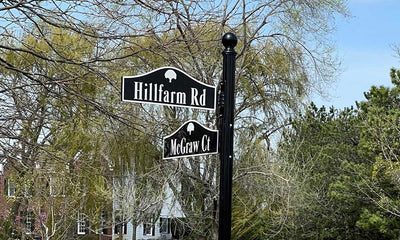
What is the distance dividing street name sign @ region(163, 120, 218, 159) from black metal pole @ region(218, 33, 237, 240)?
68 mm

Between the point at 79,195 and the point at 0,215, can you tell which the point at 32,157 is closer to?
the point at 79,195

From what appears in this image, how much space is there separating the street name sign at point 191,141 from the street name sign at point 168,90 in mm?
152

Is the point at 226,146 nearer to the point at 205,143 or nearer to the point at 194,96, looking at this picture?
the point at 205,143

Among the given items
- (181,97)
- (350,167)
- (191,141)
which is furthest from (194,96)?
(350,167)

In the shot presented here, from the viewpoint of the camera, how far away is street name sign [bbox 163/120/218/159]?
3582 mm

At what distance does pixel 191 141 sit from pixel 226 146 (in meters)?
0.25

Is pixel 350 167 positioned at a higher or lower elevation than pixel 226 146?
higher

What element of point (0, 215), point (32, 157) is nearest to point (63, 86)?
point (32, 157)

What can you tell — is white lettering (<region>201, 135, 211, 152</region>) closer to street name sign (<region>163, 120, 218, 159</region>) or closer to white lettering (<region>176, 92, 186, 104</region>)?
street name sign (<region>163, 120, 218, 159</region>)

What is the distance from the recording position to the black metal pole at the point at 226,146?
138 inches

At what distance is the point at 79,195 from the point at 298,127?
6899mm

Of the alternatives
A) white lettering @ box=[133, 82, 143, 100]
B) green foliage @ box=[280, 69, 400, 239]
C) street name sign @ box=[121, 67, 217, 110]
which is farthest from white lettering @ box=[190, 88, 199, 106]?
green foliage @ box=[280, 69, 400, 239]

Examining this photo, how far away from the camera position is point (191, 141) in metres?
3.67

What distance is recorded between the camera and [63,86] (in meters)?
5.12
